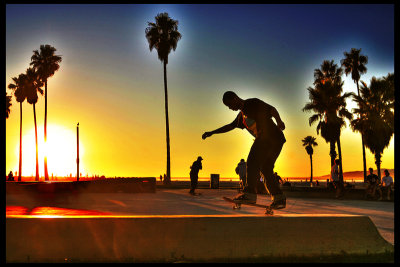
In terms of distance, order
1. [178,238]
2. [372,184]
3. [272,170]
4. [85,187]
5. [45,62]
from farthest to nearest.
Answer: [45,62] → [372,184] → [85,187] → [272,170] → [178,238]

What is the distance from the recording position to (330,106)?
52.8 m

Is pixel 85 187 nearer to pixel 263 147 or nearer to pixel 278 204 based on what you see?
pixel 278 204

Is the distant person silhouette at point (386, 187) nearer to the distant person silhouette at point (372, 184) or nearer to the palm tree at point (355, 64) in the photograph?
the distant person silhouette at point (372, 184)

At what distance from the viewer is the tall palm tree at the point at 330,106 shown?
173 feet

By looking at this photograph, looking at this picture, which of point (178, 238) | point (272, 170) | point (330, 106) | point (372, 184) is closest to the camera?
point (178, 238)

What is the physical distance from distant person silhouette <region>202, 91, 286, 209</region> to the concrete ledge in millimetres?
11705

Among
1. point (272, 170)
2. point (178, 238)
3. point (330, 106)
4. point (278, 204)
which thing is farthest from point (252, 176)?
point (330, 106)

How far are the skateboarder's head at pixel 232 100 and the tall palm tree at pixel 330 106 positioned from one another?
1862 inches

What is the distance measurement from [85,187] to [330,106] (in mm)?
36065

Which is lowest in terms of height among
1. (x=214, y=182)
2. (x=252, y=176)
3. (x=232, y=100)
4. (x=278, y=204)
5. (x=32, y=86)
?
(x=214, y=182)

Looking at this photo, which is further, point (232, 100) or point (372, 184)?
point (372, 184)

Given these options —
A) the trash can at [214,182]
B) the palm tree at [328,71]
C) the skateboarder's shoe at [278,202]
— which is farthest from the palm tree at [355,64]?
the skateboarder's shoe at [278,202]

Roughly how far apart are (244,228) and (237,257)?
0.40m

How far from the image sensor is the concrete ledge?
55.2ft
